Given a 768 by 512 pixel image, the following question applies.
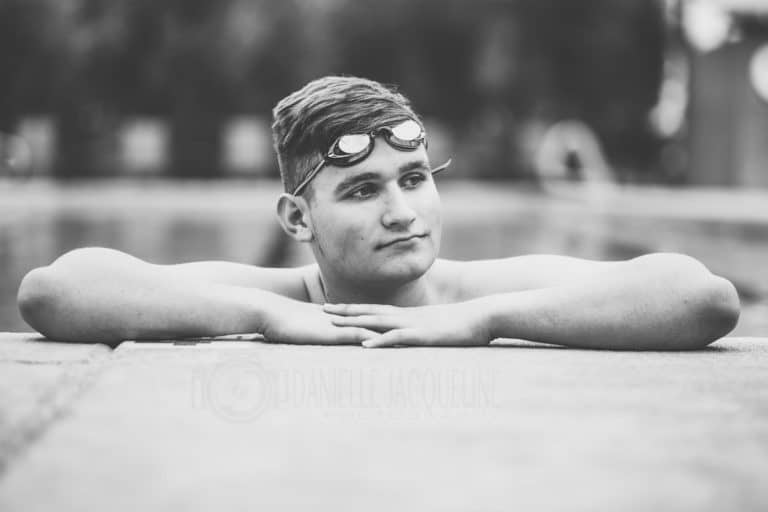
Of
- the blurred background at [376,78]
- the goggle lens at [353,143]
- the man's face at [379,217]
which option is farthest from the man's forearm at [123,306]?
the blurred background at [376,78]

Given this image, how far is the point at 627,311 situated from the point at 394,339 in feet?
2.19

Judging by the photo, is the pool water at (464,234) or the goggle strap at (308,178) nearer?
the goggle strap at (308,178)

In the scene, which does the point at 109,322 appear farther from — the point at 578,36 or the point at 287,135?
the point at 578,36

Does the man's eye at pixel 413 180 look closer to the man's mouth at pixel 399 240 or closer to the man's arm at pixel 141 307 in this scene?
the man's mouth at pixel 399 240

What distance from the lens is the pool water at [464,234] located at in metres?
7.60

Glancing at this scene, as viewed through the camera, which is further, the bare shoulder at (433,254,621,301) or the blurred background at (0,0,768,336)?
the blurred background at (0,0,768,336)

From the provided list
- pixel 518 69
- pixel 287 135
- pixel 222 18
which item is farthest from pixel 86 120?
Answer: pixel 287 135

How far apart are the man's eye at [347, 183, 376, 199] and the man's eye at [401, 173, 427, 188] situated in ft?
0.34

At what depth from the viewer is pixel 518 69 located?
36531 mm

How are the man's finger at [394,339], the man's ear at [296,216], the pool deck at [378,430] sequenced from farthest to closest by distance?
the man's ear at [296,216], the man's finger at [394,339], the pool deck at [378,430]

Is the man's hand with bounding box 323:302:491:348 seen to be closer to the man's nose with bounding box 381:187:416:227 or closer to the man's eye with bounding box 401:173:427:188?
the man's nose with bounding box 381:187:416:227

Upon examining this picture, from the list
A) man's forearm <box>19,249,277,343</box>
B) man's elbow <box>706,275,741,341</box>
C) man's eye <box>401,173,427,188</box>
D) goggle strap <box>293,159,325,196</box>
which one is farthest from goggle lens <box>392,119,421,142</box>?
man's elbow <box>706,275,741,341</box>

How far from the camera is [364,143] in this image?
127 inches

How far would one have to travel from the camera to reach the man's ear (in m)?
3.39
